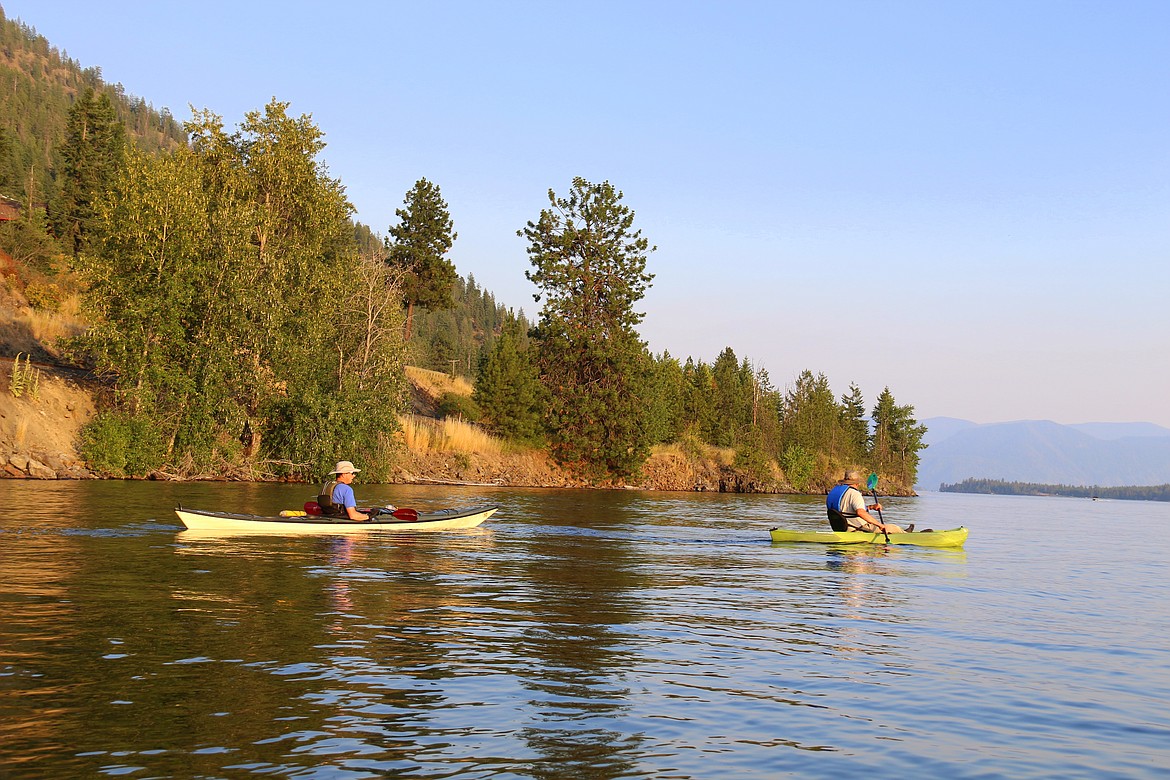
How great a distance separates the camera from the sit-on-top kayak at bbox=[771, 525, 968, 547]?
999 inches

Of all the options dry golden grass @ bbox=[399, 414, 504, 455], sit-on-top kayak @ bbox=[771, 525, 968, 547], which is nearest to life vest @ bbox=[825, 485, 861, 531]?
sit-on-top kayak @ bbox=[771, 525, 968, 547]

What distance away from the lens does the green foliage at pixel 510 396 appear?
62.2m

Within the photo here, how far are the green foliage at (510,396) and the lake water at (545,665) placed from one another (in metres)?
41.6

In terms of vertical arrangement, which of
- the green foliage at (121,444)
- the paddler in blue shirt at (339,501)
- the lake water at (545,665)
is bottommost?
the lake water at (545,665)

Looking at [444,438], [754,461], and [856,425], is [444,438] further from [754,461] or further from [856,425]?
[856,425]

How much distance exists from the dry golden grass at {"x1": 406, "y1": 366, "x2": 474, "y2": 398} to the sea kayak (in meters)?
53.4

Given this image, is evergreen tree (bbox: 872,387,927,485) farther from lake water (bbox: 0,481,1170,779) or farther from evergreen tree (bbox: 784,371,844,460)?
lake water (bbox: 0,481,1170,779)

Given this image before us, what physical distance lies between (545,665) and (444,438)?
144 feet

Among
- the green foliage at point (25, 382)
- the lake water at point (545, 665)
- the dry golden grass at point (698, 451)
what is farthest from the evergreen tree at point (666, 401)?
the lake water at point (545, 665)

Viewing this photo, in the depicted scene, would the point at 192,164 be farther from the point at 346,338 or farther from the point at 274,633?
the point at 274,633

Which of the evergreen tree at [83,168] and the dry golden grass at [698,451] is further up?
the evergreen tree at [83,168]

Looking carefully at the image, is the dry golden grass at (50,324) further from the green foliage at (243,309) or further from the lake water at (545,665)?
the lake water at (545,665)

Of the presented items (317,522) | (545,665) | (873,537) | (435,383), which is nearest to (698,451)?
(435,383)

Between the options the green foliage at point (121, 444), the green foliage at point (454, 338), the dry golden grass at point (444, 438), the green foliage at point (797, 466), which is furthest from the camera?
the green foliage at point (454, 338)
